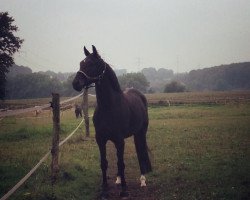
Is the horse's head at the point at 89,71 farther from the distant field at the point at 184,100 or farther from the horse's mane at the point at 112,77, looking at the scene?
the distant field at the point at 184,100

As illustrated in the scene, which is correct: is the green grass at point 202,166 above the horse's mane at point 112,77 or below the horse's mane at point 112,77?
below

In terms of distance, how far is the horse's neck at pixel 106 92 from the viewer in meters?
6.69

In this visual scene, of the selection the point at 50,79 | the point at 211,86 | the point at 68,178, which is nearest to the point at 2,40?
the point at 68,178

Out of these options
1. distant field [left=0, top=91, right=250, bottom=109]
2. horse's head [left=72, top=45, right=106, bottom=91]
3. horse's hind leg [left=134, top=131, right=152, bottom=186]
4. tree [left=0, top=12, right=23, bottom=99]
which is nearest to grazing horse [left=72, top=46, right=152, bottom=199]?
horse's head [left=72, top=45, right=106, bottom=91]

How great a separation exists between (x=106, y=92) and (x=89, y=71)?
25.0 inches

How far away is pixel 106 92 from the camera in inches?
264

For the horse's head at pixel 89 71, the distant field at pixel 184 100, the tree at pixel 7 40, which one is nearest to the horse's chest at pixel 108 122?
Result: the horse's head at pixel 89 71

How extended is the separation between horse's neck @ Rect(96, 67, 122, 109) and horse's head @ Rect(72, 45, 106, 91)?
0.53 feet

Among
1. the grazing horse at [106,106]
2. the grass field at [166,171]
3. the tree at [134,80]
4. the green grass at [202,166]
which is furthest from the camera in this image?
the tree at [134,80]

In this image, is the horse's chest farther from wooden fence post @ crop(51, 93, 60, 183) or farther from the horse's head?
wooden fence post @ crop(51, 93, 60, 183)

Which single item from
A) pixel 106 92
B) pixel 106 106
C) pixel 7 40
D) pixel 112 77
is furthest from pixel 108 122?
pixel 7 40

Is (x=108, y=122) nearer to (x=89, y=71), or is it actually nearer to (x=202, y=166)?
(x=89, y=71)

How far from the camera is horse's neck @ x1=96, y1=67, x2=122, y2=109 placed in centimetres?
669

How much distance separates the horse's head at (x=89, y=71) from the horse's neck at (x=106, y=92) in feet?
0.53
